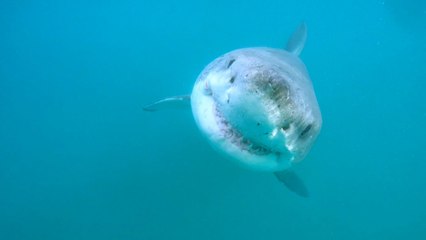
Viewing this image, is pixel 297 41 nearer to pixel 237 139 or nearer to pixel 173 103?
pixel 173 103

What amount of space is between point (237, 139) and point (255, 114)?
0.49 meters

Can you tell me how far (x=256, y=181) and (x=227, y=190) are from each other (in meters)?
0.76

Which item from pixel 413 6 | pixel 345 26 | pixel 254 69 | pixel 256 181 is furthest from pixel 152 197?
pixel 413 6

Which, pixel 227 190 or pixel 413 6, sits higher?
pixel 413 6

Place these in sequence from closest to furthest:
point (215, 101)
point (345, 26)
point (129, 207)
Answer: point (215, 101)
point (129, 207)
point (345, 26)

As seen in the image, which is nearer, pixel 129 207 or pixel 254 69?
pixel 254 69

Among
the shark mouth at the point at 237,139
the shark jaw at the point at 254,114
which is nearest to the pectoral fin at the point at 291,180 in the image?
the shark jaw at the point at 254,114

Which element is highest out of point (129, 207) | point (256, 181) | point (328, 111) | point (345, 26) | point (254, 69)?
point (345, 26)

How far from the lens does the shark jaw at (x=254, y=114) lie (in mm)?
2223

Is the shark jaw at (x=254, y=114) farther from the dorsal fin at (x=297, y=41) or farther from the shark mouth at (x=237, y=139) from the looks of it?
the dorsal fin at (x=297, y=41)

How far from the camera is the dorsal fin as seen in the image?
7.07 m

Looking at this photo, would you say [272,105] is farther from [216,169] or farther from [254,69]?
[216,169]

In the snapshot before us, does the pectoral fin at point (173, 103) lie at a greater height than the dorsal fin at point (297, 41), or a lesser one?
lesser

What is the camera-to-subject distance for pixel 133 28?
12852mm
